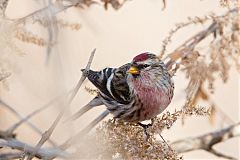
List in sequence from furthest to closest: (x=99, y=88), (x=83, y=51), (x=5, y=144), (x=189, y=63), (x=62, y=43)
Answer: (x=83, y=51) < (x=99, y=88) < (x=189, y=63) < (x=5, y=144) < (x=62, y=43)

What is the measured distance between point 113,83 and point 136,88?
86mm

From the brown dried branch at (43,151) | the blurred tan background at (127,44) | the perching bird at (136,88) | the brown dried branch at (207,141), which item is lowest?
the brown dried branch at (43,151)

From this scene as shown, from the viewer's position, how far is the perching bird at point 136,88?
1881mm

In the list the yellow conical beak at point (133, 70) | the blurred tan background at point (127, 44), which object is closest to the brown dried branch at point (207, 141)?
the blurred tan background at point (127, 44)

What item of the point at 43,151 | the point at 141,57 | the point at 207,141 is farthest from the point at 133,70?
the point at 43,151

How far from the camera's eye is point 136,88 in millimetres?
2021

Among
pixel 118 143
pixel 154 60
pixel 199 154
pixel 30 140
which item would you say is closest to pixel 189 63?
pixel 154 60

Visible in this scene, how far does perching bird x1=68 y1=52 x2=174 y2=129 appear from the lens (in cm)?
188

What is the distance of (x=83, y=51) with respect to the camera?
242 centimetres

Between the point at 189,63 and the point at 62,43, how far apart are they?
1.79ft

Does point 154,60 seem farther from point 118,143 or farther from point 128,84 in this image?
point 118,143

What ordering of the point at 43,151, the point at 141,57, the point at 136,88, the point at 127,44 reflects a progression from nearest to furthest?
the point at 43,151 < the point at 141,57 < the point at 136,88 < the point at 127,44

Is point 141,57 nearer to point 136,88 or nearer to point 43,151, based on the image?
point 136,88

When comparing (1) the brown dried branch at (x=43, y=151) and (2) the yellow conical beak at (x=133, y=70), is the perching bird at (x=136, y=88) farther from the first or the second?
(1) the brown dried branch at (x=43, y=151)
